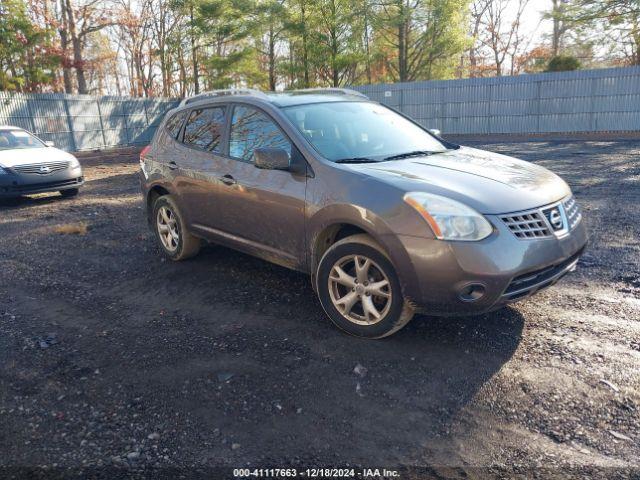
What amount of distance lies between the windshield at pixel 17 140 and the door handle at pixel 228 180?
8.33 meters

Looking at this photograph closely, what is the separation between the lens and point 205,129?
198 inches

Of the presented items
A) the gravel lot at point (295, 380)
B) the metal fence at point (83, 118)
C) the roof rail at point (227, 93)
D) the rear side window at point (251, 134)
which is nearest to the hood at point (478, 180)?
the rear side window at point (251, 134)

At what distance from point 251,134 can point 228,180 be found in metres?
0.47

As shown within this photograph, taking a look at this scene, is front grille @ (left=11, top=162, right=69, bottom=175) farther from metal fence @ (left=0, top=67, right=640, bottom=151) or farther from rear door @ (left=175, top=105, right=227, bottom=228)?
metal fence @ (left=0, top=67, right=640, bottom=151)

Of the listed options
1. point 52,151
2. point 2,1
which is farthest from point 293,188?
point 2,1

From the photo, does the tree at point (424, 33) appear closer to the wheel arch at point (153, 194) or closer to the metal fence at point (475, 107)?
the metal fence at point (475, 107)

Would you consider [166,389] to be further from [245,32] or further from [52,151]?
[245,32]

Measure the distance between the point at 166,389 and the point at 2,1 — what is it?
1168 inches

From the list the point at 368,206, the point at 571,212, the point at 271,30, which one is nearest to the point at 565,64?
the point at 271,30

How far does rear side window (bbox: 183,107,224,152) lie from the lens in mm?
4844

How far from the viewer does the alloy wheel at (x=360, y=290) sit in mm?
3459

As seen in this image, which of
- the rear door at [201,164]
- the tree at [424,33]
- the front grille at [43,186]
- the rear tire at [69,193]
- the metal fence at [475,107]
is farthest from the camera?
the tree at [424,33]

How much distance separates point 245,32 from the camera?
29938 mm

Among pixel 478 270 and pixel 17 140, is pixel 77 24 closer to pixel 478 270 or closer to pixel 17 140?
pixel 17 140
